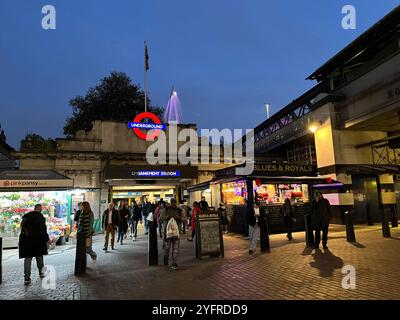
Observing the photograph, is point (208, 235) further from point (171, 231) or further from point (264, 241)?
point (264, 241)

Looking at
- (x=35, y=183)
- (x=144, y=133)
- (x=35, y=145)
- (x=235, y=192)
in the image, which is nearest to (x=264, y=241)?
(x=235, y=192)

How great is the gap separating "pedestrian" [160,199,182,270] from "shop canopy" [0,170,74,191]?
6845mm

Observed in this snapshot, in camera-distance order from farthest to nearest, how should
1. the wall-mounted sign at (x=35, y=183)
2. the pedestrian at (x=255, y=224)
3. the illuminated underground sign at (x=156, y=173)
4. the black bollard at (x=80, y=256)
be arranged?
the illuminated underground sign at (x=156, y=173)
the wall-mounted sign at (x=35, y=183)
the pedestrian at (x=255, y=224)
the black bollard at (x=80, y=256)

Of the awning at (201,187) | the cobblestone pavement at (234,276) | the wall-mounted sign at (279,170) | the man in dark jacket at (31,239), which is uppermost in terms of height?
the wall-mounted sign at (279,170)

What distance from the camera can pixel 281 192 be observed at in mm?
15250

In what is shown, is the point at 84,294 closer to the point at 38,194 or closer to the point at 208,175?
the point at 38,194

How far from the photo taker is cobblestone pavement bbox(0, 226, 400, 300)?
541 cm

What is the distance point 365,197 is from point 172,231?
14.3 metres

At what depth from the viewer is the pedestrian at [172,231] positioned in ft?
25.6

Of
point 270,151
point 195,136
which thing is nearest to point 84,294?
point 195,136

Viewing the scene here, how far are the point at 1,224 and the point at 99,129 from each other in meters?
11.6

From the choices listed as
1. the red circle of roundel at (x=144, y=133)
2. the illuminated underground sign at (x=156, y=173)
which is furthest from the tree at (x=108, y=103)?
the illuminated underground sign at (x=156, y=173)

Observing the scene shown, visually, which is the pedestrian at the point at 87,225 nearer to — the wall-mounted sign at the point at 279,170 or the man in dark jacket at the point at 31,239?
the man in dark jacket at the point at 31,239

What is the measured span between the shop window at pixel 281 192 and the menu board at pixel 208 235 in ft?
17.5
